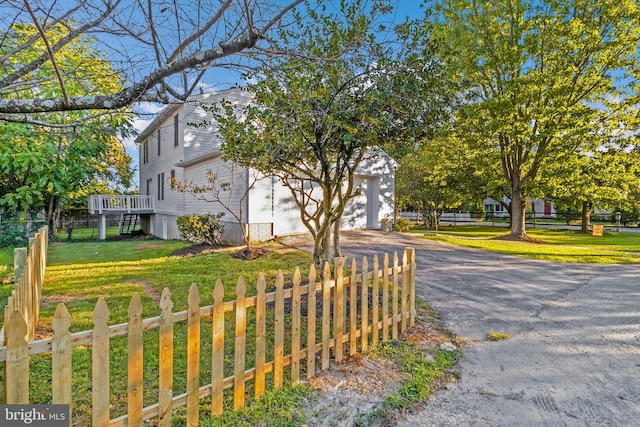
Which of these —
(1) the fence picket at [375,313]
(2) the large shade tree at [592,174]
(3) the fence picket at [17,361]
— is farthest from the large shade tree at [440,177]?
(3) the fence picket at [17,361]

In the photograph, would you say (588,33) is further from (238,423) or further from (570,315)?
(238,423)

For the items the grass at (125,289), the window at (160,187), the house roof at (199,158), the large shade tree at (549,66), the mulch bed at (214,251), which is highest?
the large shade tree at (549,66)

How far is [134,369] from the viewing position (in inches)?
85.3

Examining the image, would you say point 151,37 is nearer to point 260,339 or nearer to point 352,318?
point 260,339

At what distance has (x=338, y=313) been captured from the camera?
3.55 m

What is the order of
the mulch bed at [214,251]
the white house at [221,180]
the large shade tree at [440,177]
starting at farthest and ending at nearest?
1. the large shade tree at [440,177]
2. the white house at [221,180]
3. the mulch bed at [214,251]

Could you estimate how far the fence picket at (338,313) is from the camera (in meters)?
3.49

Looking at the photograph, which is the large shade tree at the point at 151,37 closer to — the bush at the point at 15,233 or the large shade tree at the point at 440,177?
the bush at the point at 15,233

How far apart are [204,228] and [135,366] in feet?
32.9

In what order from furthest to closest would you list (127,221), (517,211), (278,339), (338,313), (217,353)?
(127,221) < (517,211) < (338,313) < (278,339) < (217,353)

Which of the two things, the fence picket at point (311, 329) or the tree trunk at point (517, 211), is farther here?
the tree trunk at point (517, 211)

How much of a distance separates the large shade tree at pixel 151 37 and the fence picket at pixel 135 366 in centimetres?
188

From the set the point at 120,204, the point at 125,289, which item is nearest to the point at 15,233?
the point at 120,204

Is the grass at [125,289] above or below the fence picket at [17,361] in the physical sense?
below
